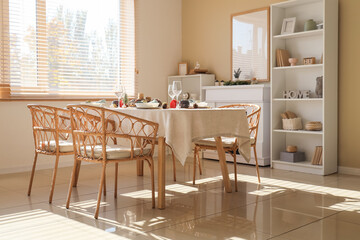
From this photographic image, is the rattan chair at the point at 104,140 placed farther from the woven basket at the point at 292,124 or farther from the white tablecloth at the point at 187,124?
the woven basket at the point at 292,124

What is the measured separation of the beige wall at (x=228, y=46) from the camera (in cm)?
474

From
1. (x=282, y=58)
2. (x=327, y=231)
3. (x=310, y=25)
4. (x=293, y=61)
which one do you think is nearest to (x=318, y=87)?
(x=293, y=61)

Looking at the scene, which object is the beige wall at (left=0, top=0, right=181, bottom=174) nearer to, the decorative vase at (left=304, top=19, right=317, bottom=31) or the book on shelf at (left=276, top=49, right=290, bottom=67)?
the book on shelf at (left=276, top=49, right=290, bottom=67)

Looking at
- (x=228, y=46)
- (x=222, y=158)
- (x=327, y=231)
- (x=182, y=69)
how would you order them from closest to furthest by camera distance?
(x=327, y=231) < (x=222, y=158) < (x=228, y=46) < (x=182, y=69)

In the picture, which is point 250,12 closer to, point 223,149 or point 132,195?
point 223,149

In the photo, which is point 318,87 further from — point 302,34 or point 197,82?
point 197,82

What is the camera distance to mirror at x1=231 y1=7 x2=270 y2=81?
5562mm

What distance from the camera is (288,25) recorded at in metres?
5.16

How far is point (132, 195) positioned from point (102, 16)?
3.04m

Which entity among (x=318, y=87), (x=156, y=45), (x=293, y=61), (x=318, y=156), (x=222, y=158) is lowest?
(x=318, y=156)

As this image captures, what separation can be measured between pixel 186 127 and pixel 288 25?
9.13 feet

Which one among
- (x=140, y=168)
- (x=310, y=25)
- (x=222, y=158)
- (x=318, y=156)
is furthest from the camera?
(x=310, y=25)

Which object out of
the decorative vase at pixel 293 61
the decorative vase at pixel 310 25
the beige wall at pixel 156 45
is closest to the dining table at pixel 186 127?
the decorative vase at pixel 293 61

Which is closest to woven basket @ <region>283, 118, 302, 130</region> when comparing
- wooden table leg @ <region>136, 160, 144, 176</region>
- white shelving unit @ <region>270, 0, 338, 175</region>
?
white shelving unit @ <region>270, 0, 338, 175</region>
